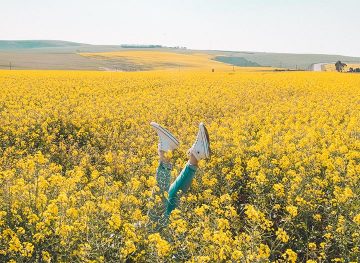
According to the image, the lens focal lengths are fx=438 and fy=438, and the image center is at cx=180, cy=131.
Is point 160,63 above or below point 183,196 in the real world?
above

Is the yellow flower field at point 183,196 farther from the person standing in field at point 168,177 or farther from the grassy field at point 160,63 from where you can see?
the grassy field at point 160,63

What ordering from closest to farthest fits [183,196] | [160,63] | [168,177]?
[183,196] < [168,177] < [160,63]

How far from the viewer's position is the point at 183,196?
581 centimetres

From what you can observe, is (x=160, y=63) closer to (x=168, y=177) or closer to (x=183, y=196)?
(x=168, y=177)

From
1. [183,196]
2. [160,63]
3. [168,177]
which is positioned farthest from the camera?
[160,63]

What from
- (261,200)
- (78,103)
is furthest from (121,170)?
(78,103)

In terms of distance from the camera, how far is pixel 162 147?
6.61 meters

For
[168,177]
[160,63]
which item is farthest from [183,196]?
[160,63]

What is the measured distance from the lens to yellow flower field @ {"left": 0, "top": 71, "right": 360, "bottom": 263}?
446 cm

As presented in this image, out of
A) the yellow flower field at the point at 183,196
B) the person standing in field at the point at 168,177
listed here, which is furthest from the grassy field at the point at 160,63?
the person standing in field at the point at 168,177

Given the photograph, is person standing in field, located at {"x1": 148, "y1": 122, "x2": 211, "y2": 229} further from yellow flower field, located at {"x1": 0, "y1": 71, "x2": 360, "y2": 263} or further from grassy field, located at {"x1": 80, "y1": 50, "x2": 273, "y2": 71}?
grassy field, located at {"x1": 80, "y1": 50, "x2": 273, "y2": 71}

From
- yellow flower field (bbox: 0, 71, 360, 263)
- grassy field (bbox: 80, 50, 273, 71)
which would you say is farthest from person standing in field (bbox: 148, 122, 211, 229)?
grassy field (bbox: 80, 50, 273, 71)

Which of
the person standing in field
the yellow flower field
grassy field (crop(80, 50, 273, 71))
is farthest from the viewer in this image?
grassy field (crop(80, 50, 273, 71))

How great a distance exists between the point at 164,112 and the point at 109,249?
9439mm
